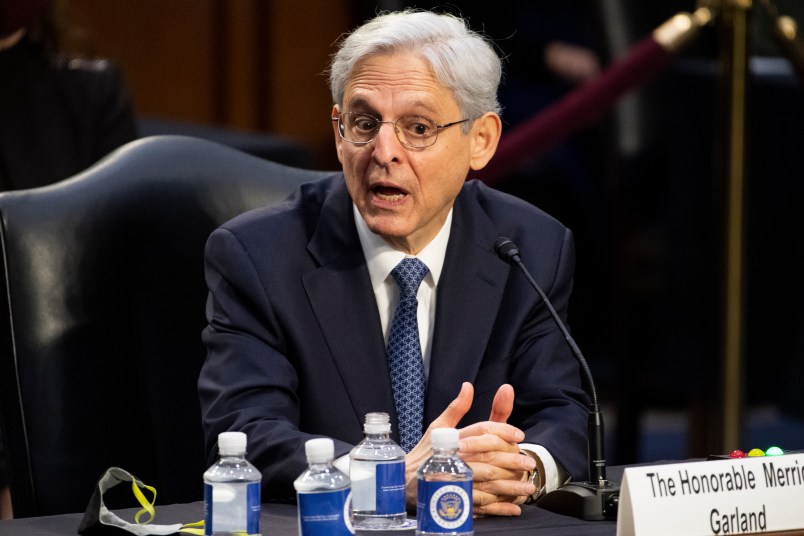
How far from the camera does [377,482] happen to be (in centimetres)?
178

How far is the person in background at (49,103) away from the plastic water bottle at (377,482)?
1.85 metres

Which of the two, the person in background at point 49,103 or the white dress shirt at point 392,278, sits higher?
the person in background at point 49,103

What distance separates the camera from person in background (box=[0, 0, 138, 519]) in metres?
3.42

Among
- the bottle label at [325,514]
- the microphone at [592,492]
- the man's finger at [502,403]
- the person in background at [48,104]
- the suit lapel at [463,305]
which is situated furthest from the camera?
the person in background at [48,104]

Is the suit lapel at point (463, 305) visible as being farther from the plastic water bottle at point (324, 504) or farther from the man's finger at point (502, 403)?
the plastic water bottle at point (324, 504)

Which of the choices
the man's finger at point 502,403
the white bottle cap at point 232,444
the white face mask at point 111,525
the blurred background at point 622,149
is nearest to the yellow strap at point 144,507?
the white face mask at point 111,525

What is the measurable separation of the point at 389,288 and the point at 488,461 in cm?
55

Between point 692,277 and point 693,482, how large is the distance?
2.91m

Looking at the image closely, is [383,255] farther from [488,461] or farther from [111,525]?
[111,525]

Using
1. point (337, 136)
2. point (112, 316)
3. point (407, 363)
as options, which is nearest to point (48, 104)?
point (112, 316)

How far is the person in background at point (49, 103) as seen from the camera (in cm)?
342

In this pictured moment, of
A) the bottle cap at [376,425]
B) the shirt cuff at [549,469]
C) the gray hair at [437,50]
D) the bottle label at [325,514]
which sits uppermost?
the gray hair at [437,50]

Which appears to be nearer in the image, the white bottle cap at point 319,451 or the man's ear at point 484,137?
the white bottle cap at point 319,451

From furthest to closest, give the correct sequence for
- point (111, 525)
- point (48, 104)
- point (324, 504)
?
point (48, 104), point (111, 525), point (324, 504)
